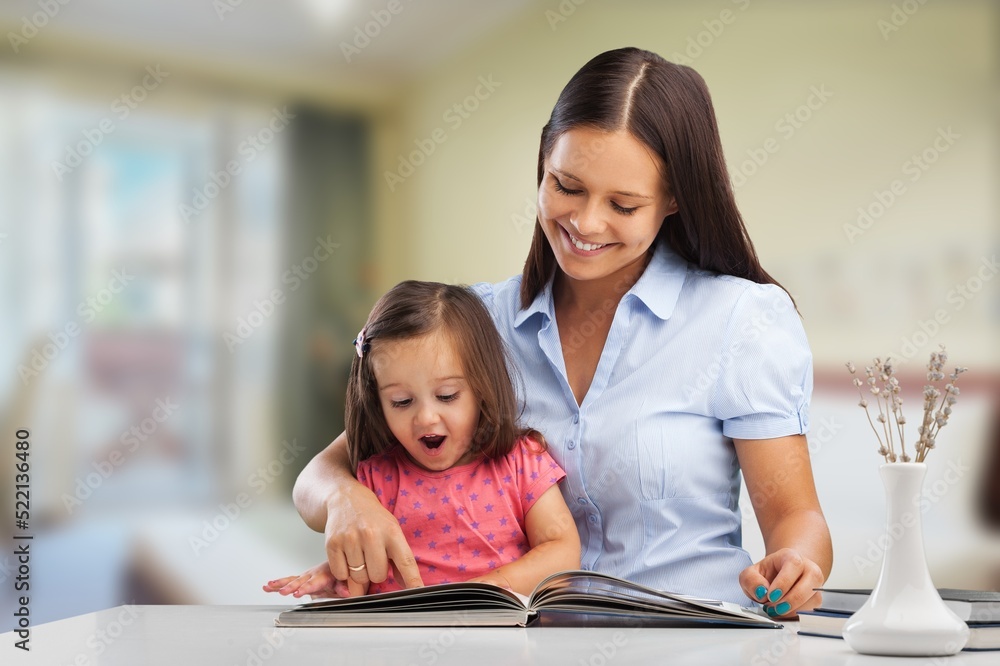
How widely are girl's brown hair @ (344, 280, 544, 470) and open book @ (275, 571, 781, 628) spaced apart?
1.21 feet

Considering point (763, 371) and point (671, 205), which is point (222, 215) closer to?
point (671, 205)

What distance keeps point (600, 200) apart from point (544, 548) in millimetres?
524

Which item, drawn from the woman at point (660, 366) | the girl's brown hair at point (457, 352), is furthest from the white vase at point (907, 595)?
the girl's brown hair at point (457, 352)

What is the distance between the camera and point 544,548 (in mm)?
1529

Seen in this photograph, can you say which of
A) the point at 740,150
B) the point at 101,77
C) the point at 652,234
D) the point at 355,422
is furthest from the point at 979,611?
the point at 101,77

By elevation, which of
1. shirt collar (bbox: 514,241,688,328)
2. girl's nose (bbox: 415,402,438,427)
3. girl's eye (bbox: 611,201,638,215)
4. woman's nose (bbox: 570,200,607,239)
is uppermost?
girl's eye (bbox: 611,201,638,215)

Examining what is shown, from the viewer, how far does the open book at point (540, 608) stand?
121cm

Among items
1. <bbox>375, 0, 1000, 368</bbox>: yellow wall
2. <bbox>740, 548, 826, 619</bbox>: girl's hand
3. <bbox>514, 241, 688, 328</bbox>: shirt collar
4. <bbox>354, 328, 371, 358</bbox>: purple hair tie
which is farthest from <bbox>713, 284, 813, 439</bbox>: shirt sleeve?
<bbox>375, 0, 1000, 368</bbox>: yellow wall

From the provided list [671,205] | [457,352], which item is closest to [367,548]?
[457,352]

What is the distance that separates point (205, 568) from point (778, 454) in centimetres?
242

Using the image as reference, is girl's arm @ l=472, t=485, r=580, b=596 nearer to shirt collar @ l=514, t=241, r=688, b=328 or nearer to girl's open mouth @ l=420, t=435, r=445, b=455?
girl's open mouth @ l=420, t=435, r=445, b=455

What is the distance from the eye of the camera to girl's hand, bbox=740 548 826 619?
121cm

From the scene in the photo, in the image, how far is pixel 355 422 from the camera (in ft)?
5.52

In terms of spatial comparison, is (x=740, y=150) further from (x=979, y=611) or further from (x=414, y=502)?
(x=979, y=611)
